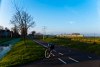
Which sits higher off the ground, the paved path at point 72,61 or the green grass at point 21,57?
the paved path at point 72,61

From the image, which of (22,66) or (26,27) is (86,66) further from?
(26,27)

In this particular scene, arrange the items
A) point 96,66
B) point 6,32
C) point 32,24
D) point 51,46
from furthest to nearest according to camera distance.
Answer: point 6,32 → point 32,24 → point 51,46 → point 96,66

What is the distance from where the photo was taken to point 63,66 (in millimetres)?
14938

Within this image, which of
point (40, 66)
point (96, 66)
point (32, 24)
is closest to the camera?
point (96, 66)

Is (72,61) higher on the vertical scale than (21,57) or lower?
higher

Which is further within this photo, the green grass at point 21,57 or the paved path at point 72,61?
the green grass at point 21,57

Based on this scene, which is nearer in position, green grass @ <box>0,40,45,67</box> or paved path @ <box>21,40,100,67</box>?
paved path @ <box>21,40,100,67</box>

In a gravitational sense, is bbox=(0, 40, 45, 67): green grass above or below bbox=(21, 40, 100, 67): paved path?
below

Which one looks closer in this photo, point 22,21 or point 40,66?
point 40,66

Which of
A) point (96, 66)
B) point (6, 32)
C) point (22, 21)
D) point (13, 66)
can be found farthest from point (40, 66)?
point (6, 32)

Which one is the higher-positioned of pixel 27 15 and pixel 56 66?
pixel 27 15

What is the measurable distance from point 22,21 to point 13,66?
55.5 feet

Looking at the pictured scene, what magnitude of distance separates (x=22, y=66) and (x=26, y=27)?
1829cm

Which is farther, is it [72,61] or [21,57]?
[21,57]
